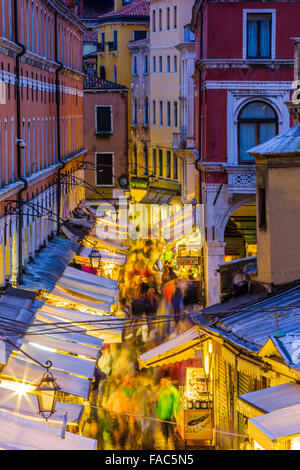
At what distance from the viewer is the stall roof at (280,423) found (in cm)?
1212

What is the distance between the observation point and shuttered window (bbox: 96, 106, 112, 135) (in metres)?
56.9

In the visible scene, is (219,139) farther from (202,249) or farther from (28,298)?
(28,298)

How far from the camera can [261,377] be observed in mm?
16703

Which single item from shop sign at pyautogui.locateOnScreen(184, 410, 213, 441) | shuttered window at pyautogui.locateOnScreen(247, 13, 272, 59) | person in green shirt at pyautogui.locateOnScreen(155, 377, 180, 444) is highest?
shuttered window at pyautogui.locateOnScreen(247, 13, 272, 59)

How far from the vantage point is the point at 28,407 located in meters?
16.2

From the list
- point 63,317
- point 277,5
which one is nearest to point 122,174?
point 277,5

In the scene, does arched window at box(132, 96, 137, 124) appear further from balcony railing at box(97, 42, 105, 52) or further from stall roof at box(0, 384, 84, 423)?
stall roof at box(0, 384, 84, 423)

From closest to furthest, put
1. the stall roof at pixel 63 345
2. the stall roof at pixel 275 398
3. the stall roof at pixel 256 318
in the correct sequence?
the stall roof at pixel 275 398
the stall roof at pixel 256 318
the stall roof at pixel 63 345

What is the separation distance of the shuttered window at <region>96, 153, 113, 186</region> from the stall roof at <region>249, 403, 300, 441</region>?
4302 centimetres

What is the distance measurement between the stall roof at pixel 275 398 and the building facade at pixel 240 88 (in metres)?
18.5

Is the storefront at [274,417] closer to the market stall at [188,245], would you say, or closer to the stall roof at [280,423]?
the stall roof at [280,423]

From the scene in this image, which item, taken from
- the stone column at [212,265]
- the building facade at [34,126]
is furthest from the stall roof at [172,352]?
the stone column at [212,265]

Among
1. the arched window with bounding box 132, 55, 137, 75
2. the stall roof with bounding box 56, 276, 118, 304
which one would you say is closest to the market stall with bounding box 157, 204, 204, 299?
the stall roof with bounding box 56, 276, 118, 304

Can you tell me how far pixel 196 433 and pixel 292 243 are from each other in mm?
3858
